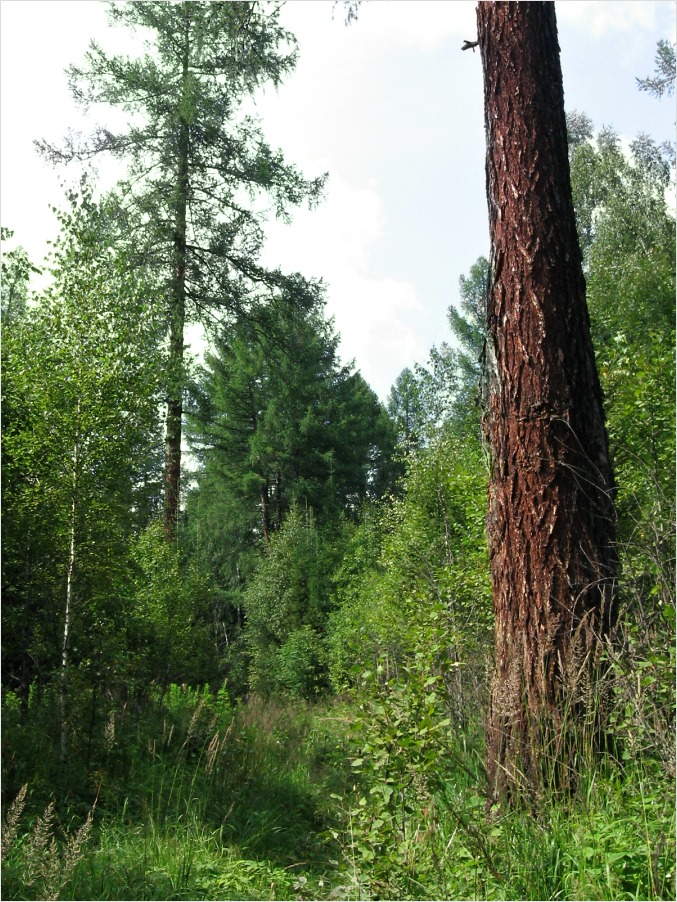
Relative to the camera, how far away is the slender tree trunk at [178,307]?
15.8 m

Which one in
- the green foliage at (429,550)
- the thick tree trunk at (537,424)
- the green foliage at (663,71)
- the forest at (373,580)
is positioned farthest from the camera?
the green foliage at (663,71)

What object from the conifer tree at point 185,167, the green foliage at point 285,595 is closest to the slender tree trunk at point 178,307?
the conifer tree at point 185,167

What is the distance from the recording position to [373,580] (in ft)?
62.0

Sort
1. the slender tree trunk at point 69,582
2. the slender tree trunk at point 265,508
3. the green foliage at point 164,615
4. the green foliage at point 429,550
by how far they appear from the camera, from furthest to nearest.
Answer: the slender tree trunk at point 265,508
the green foliage at point 164,615
the green foliage at point 429,550
the slender tree trunk at point 69,582

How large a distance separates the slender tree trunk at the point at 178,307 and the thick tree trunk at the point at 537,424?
11136mm

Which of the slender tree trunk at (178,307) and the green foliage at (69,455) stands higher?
the slender tree trunk at (178,307)

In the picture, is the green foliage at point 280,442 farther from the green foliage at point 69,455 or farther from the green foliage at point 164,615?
the green foliage at point 69,455

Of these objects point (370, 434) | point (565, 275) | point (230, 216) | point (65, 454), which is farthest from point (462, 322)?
point (565, 275)

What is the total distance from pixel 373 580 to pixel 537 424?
49.9ft

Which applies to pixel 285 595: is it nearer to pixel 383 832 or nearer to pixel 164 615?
pixel 164 615

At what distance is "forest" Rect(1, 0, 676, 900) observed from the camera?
3.10 metres

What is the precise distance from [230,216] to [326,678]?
12.1m

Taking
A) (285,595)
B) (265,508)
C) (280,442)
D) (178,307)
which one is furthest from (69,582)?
(265,508)

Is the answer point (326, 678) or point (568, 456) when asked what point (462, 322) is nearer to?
point (326, 678)
